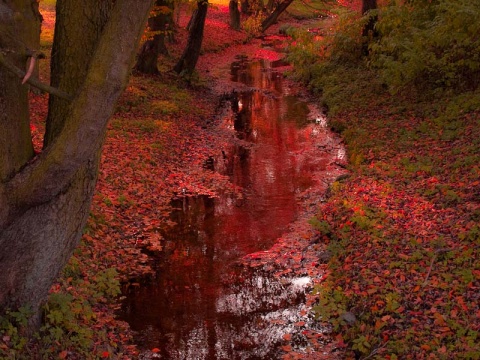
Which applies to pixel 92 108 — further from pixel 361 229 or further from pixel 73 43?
pixel 361 229

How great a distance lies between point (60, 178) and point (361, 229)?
5.86 m

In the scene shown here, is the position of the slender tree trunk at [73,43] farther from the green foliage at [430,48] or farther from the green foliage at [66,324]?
the green foliage at [430,48]

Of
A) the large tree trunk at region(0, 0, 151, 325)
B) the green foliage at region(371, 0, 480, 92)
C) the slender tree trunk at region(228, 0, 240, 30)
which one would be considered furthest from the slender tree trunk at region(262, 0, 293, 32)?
the large tree trunk at region(0, 0, 151, 325)

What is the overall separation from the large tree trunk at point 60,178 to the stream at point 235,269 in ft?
6.39

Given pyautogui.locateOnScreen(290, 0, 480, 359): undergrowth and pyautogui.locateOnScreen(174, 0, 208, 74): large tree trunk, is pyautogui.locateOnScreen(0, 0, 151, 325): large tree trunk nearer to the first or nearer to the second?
pyautogui.locateOnScreen(290, 0, 480, 359): undergrowth

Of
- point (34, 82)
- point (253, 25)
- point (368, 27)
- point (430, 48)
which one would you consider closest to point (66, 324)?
point (34, 82)

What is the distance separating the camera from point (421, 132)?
13320 mm

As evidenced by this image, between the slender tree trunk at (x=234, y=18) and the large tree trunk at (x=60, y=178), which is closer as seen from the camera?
the large tree trunk at (x=60, y=178)

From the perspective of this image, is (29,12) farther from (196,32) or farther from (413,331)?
(196,32)

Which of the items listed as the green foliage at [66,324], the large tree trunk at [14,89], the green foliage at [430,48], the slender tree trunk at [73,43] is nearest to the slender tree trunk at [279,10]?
the green foliage at [430,48]

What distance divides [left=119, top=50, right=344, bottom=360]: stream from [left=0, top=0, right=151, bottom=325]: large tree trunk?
1.95 metres

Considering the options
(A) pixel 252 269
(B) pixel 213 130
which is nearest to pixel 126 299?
(A) pixel 252 269

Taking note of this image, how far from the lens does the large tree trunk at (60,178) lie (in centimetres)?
459

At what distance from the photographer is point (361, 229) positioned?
30.1ft
